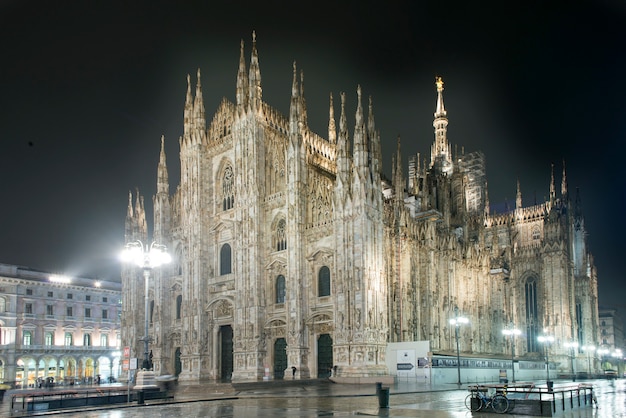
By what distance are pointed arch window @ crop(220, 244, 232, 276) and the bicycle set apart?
39.5 m

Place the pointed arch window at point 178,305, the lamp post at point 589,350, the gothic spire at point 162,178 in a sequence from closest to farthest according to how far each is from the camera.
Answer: the pointed arch window at point 178,305
the gothic spire at point 162,178
the lamp post at point 589,350

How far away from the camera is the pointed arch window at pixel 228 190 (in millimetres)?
60406

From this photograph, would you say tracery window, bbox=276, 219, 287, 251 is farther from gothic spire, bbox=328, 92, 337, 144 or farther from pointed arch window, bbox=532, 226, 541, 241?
pointed arch window, bbox=532, 226, 541, 241

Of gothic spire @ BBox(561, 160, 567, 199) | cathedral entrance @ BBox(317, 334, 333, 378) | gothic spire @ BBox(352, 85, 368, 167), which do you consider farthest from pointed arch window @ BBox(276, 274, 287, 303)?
gothic spire @ BBox(561, 160, 567, 199)

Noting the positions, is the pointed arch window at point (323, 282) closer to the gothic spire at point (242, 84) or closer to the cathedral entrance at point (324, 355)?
the cathedral entrance at point (324, 355)

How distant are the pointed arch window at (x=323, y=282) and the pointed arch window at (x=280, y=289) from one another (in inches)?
152

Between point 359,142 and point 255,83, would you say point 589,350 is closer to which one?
point 359,142

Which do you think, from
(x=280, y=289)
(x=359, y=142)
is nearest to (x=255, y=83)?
(x=359, y=142)

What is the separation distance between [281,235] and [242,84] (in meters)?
14.6

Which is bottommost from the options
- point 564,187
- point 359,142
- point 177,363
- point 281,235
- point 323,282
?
point 177,363

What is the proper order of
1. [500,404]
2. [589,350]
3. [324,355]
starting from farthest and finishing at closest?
[589,350]
[324,355]
[500,404]

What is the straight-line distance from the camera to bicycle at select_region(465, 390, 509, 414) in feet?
68.0

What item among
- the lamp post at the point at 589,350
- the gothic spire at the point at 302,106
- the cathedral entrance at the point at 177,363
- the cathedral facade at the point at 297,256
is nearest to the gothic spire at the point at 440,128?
the cathedral facade at the point at 297,256

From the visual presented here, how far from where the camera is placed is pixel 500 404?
20.8 meters
